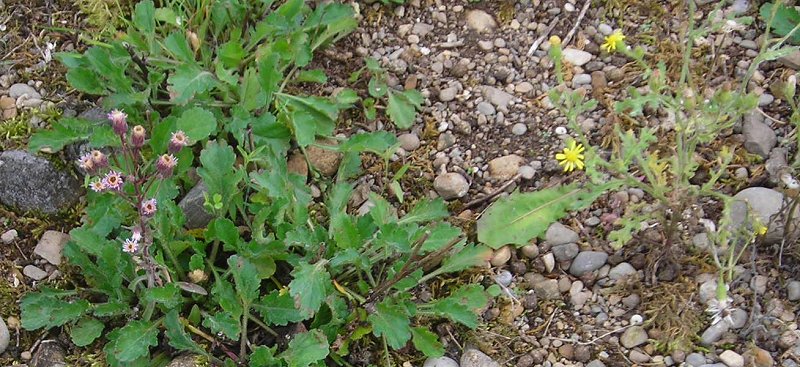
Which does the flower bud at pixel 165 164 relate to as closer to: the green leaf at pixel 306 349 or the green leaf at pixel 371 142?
the green leaf at pixel 306 349

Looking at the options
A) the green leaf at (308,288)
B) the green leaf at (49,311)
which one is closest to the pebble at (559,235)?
the green leaf at (308,288)

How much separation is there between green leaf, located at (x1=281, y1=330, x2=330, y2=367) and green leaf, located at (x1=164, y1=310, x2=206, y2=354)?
0.29 metres

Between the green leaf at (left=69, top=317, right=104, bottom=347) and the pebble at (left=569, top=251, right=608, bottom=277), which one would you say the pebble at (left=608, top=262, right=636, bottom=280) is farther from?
the green leaf at (left=69, top=317, right=104, bottom=347)

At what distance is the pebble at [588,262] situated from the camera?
10.3ft

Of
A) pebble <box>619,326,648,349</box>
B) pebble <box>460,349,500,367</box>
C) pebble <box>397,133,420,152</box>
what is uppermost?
pebble <box>397,133,420,152</box>

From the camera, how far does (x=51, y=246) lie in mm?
3197

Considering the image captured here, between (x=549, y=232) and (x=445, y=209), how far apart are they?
39cm

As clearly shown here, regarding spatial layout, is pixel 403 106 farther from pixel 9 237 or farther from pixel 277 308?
pixel 9 237

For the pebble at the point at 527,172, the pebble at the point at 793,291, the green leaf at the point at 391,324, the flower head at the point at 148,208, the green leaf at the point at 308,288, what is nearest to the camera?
the flower head at the point at 148,208

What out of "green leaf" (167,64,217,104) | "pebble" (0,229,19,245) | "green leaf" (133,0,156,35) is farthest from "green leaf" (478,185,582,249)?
"pebble" (0,229,19,245)

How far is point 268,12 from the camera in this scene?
12.1 ft

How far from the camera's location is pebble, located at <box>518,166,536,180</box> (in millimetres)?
3342

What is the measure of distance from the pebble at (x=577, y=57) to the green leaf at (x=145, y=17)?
5.30 ft

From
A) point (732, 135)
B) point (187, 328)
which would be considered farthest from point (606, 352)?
point (187, 328)
